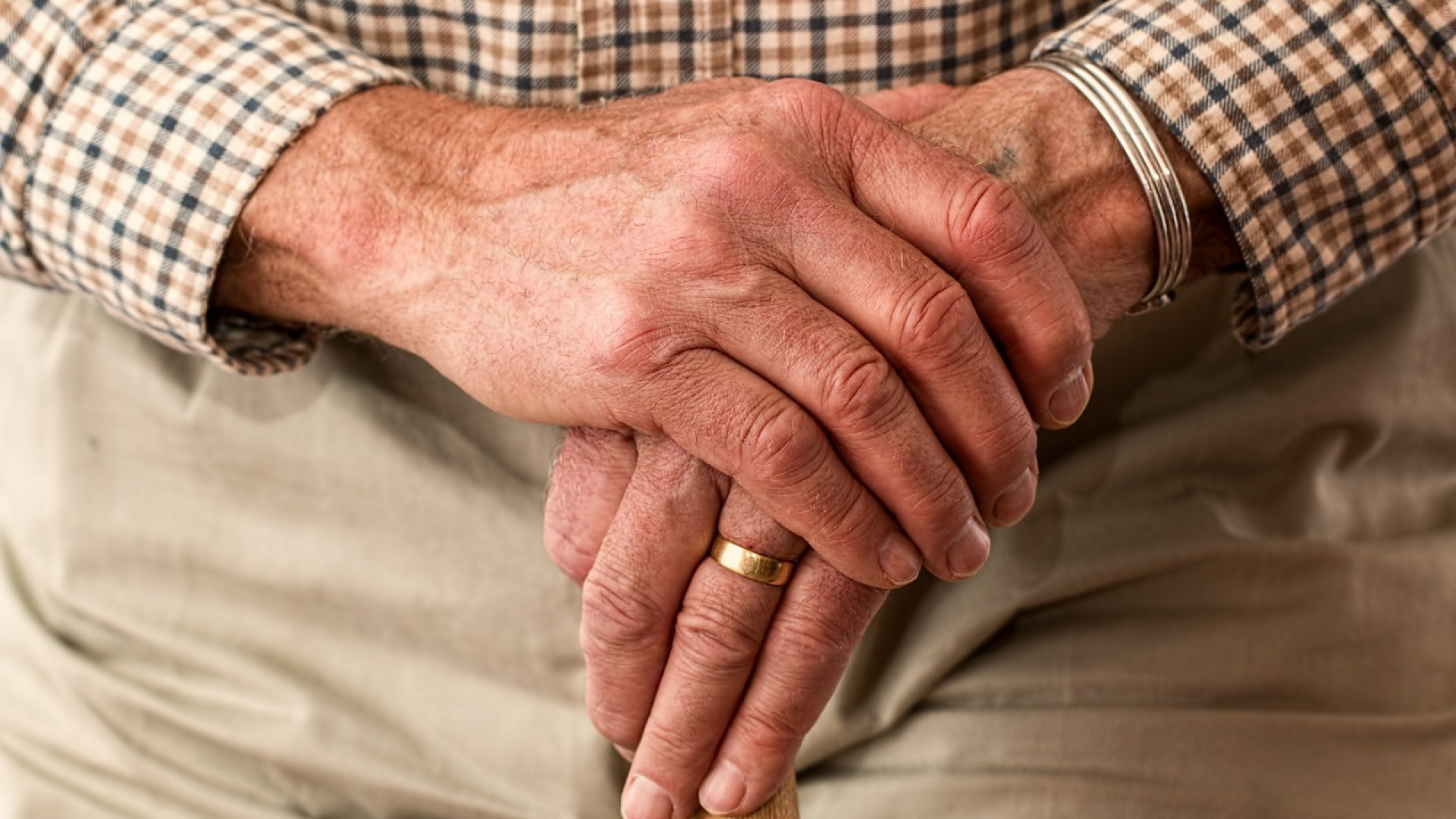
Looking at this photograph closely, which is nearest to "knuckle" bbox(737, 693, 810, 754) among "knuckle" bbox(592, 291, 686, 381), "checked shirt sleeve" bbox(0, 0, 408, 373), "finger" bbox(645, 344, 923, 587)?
"finger" bbox(645, 344, 923, 587)

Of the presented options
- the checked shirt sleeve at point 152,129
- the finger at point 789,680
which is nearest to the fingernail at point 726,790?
the finger at point 789,680

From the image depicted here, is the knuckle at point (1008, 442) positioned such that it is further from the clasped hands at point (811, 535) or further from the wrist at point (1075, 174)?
the wrist at point (1075, 174)

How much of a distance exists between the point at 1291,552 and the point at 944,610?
0.91 feet

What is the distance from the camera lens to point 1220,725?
0.98 meters

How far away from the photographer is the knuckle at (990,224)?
2.56 ft

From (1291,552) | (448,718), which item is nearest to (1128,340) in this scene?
(1291,552)

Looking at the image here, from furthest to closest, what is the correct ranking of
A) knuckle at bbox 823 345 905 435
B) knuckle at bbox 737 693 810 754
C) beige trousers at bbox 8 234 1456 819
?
1. beige trousers at bbox 8 234 1456 819
2. knuckle at bbox 737 693 810 754
3. knuckle at bbox 823 345 905 435

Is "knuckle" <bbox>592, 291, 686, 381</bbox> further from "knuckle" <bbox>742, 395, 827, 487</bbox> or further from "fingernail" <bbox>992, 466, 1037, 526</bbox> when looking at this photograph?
"fingernail" <bbox>992, 466, 1037, 526</bbox>

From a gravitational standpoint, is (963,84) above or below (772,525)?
above

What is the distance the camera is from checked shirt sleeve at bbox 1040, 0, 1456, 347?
34.4 inches

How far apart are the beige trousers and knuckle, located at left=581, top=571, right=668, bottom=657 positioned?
0.19 metres

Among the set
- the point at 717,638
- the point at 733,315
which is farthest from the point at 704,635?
the point at 733,315

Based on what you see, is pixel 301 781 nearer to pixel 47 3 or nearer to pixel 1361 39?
pixel 47 3

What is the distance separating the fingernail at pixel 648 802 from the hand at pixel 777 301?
21 cm
